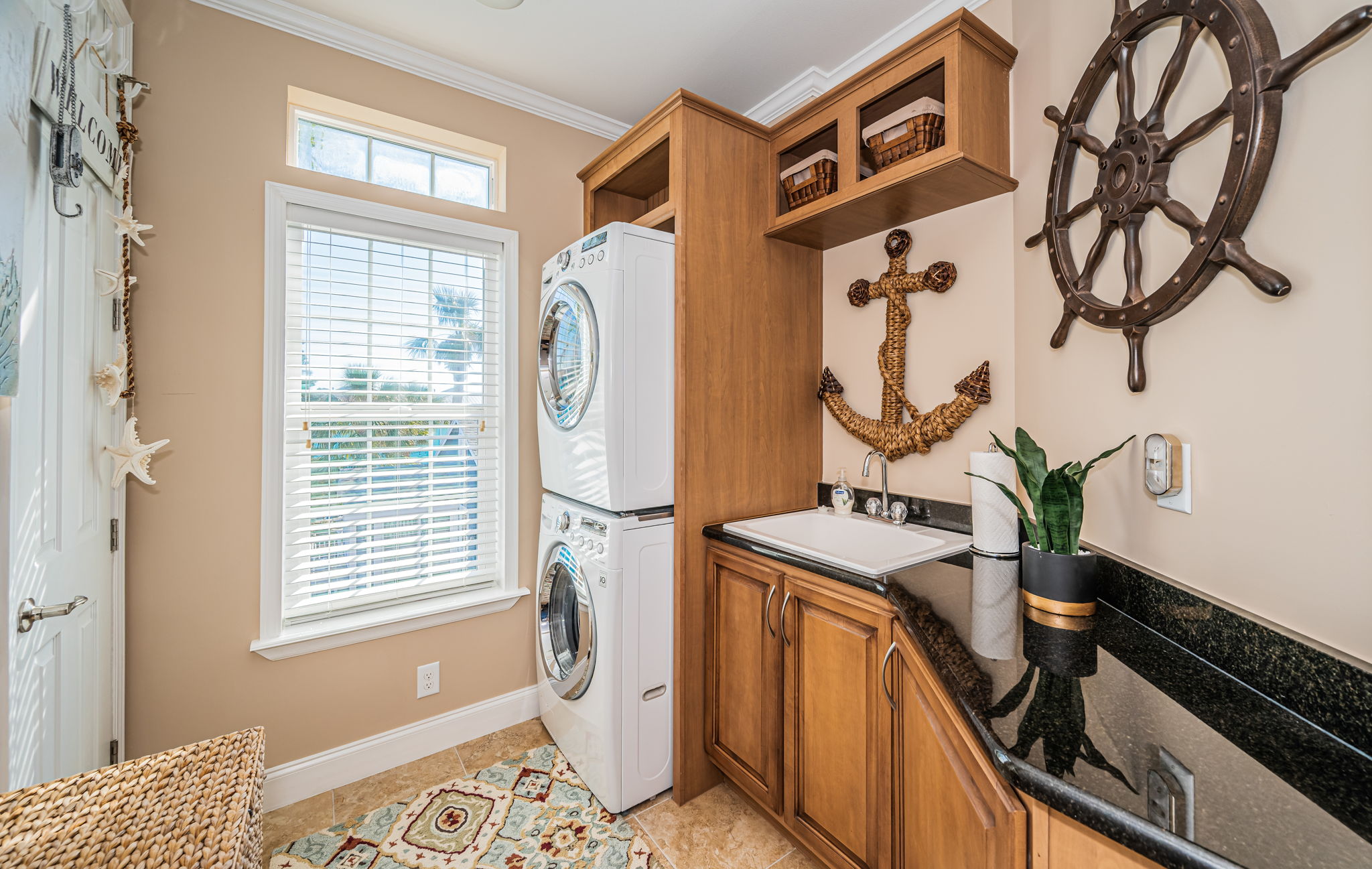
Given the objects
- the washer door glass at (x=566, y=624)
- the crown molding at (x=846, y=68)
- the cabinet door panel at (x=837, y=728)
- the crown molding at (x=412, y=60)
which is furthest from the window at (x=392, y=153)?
the cabinet door panel at (x=837, y=728)

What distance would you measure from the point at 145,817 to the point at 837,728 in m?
1.41

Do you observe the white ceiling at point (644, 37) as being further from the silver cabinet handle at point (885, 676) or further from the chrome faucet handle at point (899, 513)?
the silver cabinet handle at point (885, 676)

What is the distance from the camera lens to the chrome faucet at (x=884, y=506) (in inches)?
79.8

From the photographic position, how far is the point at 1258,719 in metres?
0.76

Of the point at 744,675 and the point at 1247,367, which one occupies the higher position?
the point at 1247,367

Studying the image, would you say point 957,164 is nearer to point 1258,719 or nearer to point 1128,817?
point 1258,719

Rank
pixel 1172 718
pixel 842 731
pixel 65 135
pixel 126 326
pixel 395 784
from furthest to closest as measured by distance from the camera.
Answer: pixel 395 784, pixel 126 326, pixel 842 731, pixel 65 135, pixel 1172 718

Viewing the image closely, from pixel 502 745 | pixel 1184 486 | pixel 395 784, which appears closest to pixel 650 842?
pixel 502 745

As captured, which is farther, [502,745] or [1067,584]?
[502,745]

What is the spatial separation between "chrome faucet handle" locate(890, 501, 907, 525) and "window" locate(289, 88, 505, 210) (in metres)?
2.09

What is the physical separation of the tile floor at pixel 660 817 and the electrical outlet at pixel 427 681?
0.26 m

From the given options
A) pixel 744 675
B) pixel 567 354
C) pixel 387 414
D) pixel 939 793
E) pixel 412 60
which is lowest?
pixel 744 675

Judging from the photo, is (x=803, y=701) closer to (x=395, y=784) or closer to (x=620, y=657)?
(x=620, y=657)

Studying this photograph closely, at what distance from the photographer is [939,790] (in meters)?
1.06
